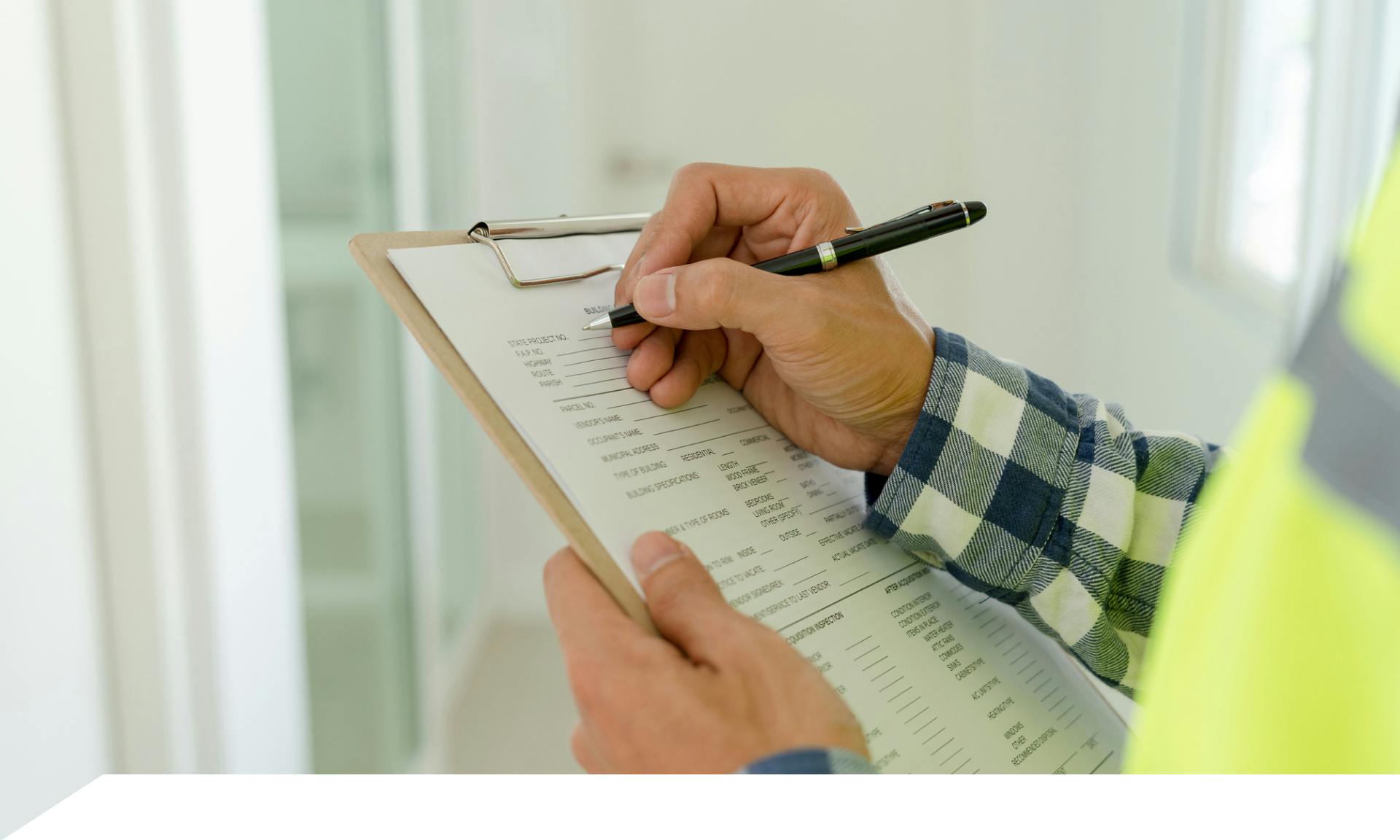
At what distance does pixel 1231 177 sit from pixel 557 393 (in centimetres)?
161

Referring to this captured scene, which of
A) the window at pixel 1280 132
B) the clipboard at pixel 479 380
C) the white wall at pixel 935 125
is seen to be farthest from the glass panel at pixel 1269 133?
Answer: the clipboard at pixel 479 380

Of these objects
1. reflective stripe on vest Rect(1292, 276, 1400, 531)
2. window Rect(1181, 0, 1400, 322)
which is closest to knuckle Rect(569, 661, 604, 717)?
reflective stripe on vest Rect(1292, 276, 1400, 531)

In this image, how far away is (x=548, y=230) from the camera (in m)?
0.53

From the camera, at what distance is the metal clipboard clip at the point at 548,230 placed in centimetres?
49

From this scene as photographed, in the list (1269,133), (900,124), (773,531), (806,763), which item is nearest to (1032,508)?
(773,531)

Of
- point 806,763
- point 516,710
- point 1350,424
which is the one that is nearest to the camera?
point 1350,424

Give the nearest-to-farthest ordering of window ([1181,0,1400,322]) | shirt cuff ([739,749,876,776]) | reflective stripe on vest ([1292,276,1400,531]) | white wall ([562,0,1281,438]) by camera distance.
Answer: reflective stripe on vest ([1292,276,1400,531]) < shirt cuff ([739,749,876,776]) < window ([1181,0,1400,322]) < white wall ([562,0,1281,438])

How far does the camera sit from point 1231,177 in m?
1.63

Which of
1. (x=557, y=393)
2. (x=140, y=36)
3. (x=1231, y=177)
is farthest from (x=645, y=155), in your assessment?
(x=557, y=393)

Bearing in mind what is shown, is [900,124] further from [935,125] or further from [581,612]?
[581,612]

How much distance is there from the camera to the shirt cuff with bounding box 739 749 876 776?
0.95ft

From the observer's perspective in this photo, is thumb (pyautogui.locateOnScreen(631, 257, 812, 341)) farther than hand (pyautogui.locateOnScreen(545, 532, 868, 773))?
Yes

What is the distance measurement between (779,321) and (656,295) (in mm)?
65

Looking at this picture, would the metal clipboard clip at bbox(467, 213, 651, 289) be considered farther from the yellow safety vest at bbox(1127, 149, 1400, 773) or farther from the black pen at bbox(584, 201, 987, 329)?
the yellow safety vest at bbox(1127, 149, 1400, 773)
